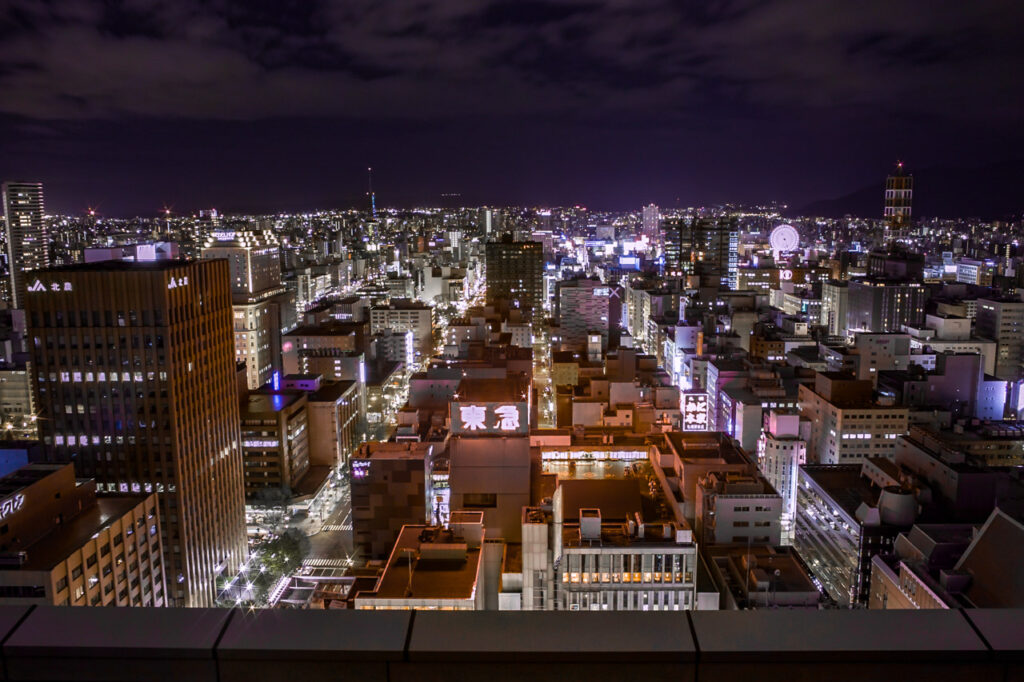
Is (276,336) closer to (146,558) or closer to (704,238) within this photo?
(146,558)

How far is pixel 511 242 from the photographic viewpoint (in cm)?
5788

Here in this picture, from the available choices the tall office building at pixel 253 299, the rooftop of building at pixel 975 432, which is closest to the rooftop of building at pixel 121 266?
the tall office building at pixel 253 299

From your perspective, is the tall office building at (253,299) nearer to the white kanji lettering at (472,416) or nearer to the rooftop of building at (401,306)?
the rooftop of building at (401,306)

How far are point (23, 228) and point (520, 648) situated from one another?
6320 centimetres

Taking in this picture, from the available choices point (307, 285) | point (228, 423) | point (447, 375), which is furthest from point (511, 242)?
point (228, 423)

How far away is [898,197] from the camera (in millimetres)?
68375

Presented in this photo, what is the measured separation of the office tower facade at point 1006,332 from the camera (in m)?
42.4

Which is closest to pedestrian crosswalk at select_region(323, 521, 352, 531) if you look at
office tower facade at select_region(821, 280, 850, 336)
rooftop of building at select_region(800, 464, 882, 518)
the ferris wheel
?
rooftop of building at select_region(800, 464, 882, 518)

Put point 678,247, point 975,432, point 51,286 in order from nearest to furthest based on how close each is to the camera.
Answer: point 51,286 → point 975,432 → point 678,247

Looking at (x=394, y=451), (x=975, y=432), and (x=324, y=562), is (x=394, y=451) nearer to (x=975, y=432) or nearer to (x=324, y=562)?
(x=324, y=562)

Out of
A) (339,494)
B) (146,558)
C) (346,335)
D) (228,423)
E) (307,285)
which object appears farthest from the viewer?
(307,285)

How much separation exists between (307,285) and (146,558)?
154ft

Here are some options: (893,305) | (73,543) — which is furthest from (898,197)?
(73,543)

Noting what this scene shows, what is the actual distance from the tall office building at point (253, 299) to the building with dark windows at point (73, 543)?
22.7 meters
